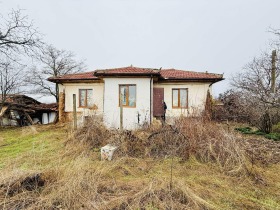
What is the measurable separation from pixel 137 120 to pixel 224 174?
256 inches

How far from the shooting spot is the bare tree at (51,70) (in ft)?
72.2

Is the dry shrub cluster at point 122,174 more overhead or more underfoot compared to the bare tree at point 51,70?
more underfoot

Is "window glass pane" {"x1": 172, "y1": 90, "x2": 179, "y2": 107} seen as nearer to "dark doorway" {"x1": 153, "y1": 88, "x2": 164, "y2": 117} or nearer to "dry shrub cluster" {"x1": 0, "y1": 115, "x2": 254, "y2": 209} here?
"dark doorway" {"x1": 153, "y1": 88, "x2": 164, "y2": 117}

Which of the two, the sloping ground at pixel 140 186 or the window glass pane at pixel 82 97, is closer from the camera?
the sloping ground at pixel 140 186

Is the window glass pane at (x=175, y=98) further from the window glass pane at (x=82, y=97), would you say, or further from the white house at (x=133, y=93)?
the window glass pane at (x=82, y=97)

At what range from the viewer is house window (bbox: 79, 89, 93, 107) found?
494 inches

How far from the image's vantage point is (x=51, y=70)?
75.3ft

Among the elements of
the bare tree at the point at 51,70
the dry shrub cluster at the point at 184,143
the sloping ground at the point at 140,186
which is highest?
the bare tree at the point at 51,70

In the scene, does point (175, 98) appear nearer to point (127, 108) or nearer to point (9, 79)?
point (127, 108)

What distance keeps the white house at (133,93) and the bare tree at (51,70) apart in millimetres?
11332

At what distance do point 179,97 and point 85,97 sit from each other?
→ 7.57 m

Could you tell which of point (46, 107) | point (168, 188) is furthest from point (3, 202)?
point (46, 107)

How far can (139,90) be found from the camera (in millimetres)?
10195

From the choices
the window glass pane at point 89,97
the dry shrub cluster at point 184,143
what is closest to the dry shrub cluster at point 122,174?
the dry shrub cluster at point 184,143
